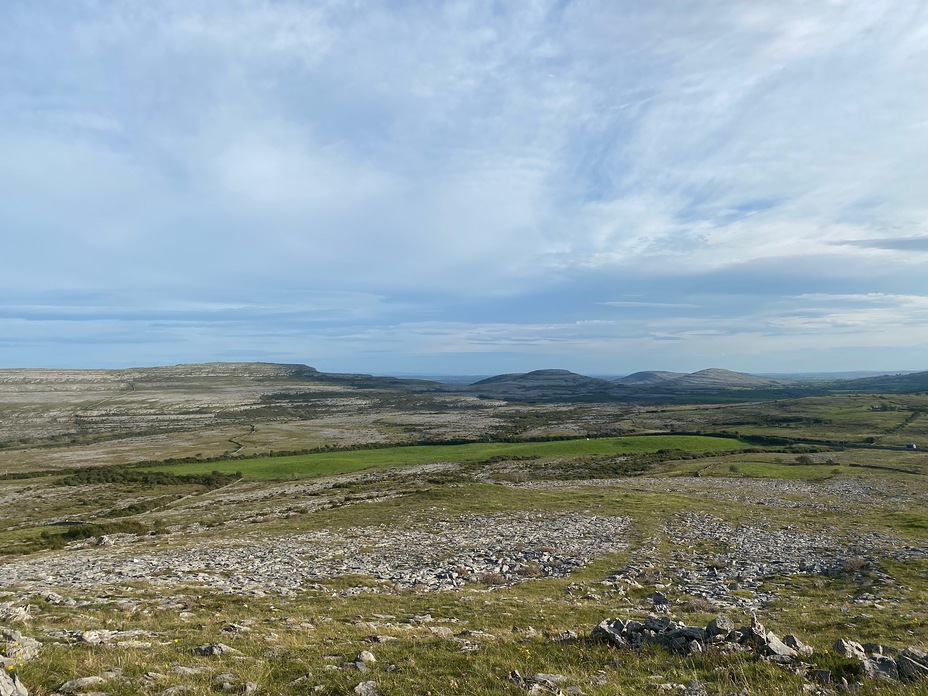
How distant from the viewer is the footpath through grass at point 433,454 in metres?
85.7

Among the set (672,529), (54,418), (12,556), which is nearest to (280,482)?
(12,556)

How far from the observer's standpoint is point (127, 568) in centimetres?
2578

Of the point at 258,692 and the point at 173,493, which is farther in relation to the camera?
the point at 173,493

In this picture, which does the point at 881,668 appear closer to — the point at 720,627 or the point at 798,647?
the point at 798,647

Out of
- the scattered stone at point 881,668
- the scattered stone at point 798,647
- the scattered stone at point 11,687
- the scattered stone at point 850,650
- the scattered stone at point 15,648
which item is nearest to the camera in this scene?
the scattered stone at point 11,687

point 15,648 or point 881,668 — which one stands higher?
point 881,668

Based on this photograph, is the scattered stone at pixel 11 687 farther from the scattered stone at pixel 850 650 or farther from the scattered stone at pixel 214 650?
the scattered stone at pixel 850 650

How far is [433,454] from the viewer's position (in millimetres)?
104000

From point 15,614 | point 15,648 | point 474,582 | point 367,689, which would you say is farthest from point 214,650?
point 474,582

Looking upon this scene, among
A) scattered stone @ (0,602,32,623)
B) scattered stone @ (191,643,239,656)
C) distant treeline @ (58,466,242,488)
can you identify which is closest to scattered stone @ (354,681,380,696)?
scattered stone @ (191,643,239,656)

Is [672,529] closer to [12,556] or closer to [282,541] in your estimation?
[282,541]

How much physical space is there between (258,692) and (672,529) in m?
31.3

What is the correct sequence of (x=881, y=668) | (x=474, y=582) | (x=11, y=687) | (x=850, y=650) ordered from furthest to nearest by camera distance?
(x=474, y=582), (x=850, y=650), (x=881, y=668), (x=11, y=687)

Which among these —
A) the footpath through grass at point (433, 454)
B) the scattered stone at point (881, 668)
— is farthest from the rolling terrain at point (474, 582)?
the footpath through grass at point (433, 454)
